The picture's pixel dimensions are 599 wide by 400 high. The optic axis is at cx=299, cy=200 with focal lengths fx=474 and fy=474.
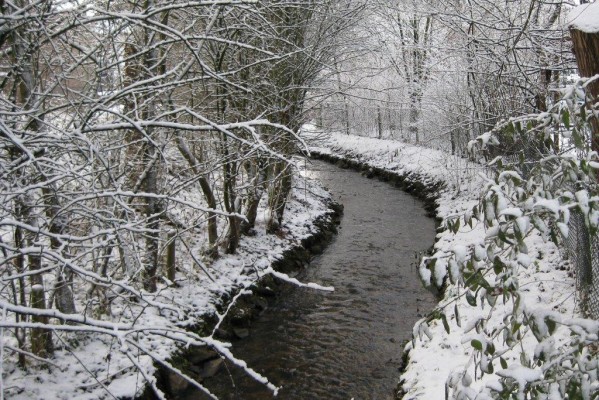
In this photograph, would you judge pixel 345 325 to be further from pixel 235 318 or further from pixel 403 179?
pixel 403 179

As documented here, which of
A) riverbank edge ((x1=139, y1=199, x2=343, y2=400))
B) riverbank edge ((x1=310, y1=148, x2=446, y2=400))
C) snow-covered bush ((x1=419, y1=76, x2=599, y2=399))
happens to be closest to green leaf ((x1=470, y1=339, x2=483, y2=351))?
snow-covered bush ((x1=419, y1=76, x2=599, y2=399))

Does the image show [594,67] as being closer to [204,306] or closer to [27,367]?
[27,367]

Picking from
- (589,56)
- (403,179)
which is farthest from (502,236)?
(403,179)

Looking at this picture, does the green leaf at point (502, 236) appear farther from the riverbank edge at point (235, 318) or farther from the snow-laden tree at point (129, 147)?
the riverbank edge at point (235, 318)

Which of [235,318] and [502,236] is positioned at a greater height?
[502,236]

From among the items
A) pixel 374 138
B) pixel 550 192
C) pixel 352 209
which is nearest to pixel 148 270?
pixel 550 192

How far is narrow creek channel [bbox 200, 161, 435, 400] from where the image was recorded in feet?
20.7

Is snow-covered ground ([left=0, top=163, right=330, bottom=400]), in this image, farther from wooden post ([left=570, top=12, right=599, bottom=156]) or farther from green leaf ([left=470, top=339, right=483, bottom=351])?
wooden post ([left=570, top=12, right=599, bottom=156])

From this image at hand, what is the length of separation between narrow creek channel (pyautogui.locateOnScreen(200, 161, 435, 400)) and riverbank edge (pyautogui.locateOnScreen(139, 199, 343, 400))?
0.64 ft

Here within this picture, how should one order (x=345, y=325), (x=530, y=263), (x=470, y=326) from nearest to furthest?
(x=530, y=263) < (x=470, y=326) < (x=345, y=325)

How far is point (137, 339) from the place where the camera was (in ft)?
7.69

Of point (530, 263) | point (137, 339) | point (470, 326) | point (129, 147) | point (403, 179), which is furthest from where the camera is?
point (403, 179)

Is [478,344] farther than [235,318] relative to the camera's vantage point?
No

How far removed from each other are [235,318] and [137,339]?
5.77 meters
